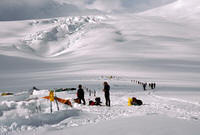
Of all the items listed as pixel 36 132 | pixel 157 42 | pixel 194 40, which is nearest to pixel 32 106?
pixel 36 132

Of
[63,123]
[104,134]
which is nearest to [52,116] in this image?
[63,123]

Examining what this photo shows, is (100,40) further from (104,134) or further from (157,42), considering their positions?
(104,134)

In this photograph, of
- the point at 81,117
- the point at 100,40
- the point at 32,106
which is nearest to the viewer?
the point at 81,117

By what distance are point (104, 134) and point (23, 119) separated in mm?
2983

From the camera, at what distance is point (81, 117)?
8.27 meters

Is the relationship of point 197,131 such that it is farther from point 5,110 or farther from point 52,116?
point 5,110

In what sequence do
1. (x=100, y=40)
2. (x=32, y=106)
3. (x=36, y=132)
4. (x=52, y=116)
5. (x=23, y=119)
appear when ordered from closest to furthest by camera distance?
(x=36, y=132)
(x=23, y=119)
(x=52, y=116)
(x=32, y=106)
(x=100, y=40)

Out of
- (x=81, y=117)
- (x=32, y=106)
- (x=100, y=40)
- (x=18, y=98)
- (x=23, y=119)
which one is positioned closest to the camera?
(x=23, y=119)

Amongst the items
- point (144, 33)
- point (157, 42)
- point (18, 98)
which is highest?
point (144, 33)

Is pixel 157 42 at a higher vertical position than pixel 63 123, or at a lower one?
higher

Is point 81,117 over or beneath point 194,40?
beneath

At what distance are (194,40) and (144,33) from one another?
3973 centimetres

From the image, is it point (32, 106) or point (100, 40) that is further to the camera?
point (100, 40)

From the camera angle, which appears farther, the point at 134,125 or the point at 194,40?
the point at 194,40
